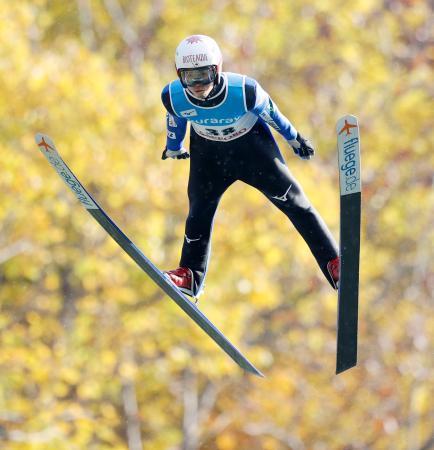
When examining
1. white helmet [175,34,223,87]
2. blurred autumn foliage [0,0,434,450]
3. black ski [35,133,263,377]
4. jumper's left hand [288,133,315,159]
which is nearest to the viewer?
white helmet [175,34,223,87]

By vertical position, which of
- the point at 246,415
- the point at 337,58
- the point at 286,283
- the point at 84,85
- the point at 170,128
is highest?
the point at 170,128

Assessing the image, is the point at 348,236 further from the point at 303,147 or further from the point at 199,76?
the point at 199,76

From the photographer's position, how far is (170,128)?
6227mm

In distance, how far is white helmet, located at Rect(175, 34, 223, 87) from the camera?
18.4ft

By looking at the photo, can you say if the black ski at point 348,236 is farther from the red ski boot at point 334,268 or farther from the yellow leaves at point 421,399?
the yellow leaves at point 421,399

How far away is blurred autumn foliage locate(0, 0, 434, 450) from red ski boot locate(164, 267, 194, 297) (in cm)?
1193

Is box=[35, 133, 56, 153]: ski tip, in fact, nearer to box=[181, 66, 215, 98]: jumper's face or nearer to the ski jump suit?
the ski jump suit

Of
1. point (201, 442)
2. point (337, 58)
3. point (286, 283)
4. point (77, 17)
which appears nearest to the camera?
point (201, 442)

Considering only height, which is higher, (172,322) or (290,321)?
(172,322)

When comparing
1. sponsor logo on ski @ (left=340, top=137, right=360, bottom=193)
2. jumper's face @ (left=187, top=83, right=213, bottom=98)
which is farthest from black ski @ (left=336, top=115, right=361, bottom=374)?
jumper's face @ (left=187, top=83, right=213, bottom=98)

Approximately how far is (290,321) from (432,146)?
287 inches

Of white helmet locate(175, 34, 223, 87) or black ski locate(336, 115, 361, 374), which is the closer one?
white helmet locate(175, 34, 223, 87)

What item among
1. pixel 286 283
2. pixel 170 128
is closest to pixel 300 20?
pixel 286 283

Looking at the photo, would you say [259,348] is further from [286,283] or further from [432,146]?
[432,146]
